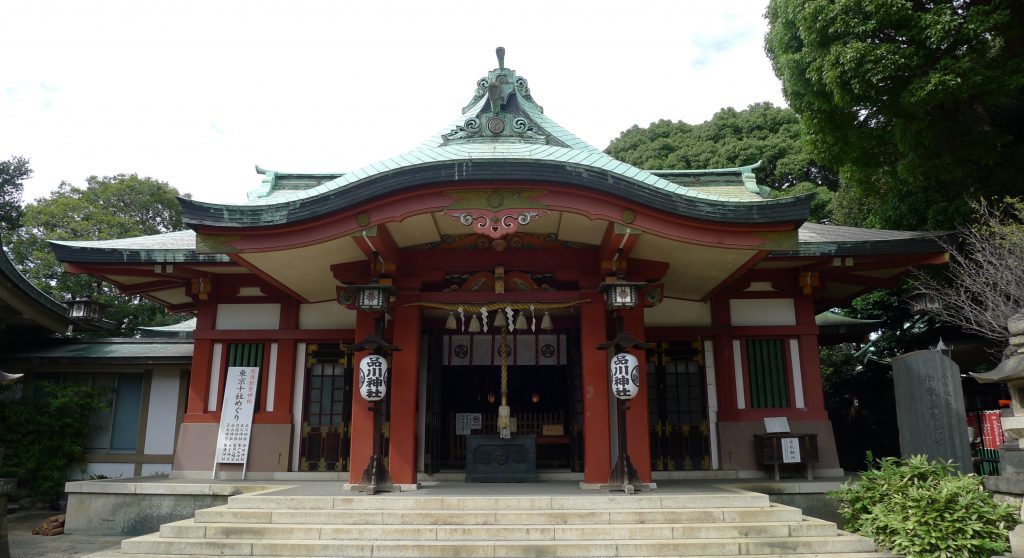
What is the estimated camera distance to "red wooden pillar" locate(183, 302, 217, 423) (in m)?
11.3

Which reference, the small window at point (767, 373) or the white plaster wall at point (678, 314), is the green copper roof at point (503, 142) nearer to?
the white plaster wall at point (678, 314)

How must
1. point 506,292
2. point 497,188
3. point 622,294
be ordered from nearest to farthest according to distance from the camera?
point 497,188 < point 622,294 < point 506,292

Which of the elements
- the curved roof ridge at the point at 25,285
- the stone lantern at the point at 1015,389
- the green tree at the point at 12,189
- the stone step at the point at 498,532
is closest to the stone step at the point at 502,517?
the stone step at the point at 498,532

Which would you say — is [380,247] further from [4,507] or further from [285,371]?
[4,507]

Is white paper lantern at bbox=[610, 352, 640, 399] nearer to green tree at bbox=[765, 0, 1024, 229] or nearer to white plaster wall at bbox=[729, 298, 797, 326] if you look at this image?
white plaster wall at bbox=[729, 298, 797, 326]

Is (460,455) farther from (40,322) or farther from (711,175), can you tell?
(40,322)

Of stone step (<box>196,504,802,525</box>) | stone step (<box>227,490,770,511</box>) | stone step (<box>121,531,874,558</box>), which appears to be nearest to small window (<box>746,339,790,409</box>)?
stone step (<box>227,490,770,511</box>)

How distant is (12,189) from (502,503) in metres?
26.6

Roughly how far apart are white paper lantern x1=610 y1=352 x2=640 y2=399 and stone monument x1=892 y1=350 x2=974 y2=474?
3630 mm

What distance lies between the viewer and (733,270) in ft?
32.4

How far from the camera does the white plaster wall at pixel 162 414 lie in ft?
43.0

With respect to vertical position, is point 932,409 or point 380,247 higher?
point 380,247

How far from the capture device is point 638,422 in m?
9.38

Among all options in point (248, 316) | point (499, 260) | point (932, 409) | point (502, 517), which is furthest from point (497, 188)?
point (932, 409)
